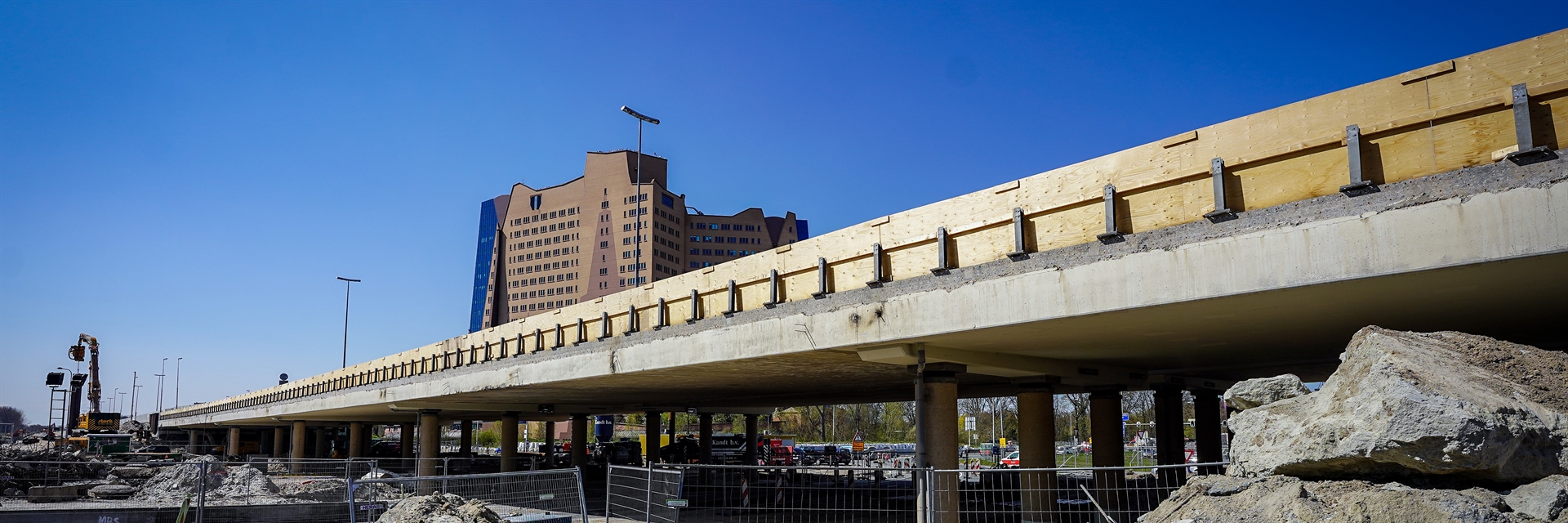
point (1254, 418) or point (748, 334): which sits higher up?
point (748, 334)

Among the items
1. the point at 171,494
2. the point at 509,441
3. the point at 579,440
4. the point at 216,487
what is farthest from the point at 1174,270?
the point at 579,440

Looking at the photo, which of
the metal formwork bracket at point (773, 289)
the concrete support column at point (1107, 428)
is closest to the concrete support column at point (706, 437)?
the concrete support column at point (1107, 428)

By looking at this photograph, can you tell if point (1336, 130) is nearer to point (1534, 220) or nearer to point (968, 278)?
point (1534, 220)

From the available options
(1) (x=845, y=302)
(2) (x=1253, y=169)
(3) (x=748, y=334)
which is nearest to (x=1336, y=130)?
(2) (x=1253, y=169)

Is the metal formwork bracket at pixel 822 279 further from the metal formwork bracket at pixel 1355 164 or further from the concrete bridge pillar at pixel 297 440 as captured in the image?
the concrete bridge pillar at pixel 297 440

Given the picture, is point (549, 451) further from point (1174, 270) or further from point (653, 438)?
point (1174, 270)

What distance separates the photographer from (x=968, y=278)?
39.3 feet

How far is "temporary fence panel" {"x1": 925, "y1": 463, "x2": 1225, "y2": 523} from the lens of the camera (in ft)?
35.5

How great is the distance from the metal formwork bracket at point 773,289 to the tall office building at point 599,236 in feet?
375

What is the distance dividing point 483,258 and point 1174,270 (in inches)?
7699

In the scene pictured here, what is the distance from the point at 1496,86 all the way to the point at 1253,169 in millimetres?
2047

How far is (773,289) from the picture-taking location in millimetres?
15094

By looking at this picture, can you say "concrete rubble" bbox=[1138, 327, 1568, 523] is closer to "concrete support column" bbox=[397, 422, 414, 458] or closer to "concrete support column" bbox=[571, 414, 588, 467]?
"concrete support column" bbox=[571, 414, 588, 467]

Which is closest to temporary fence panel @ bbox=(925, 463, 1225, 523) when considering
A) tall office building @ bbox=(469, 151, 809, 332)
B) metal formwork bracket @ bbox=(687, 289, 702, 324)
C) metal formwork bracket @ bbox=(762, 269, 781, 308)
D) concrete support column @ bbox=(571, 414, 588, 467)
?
metal formwork bracket @ bbox=(762, 269, 781, 308)
